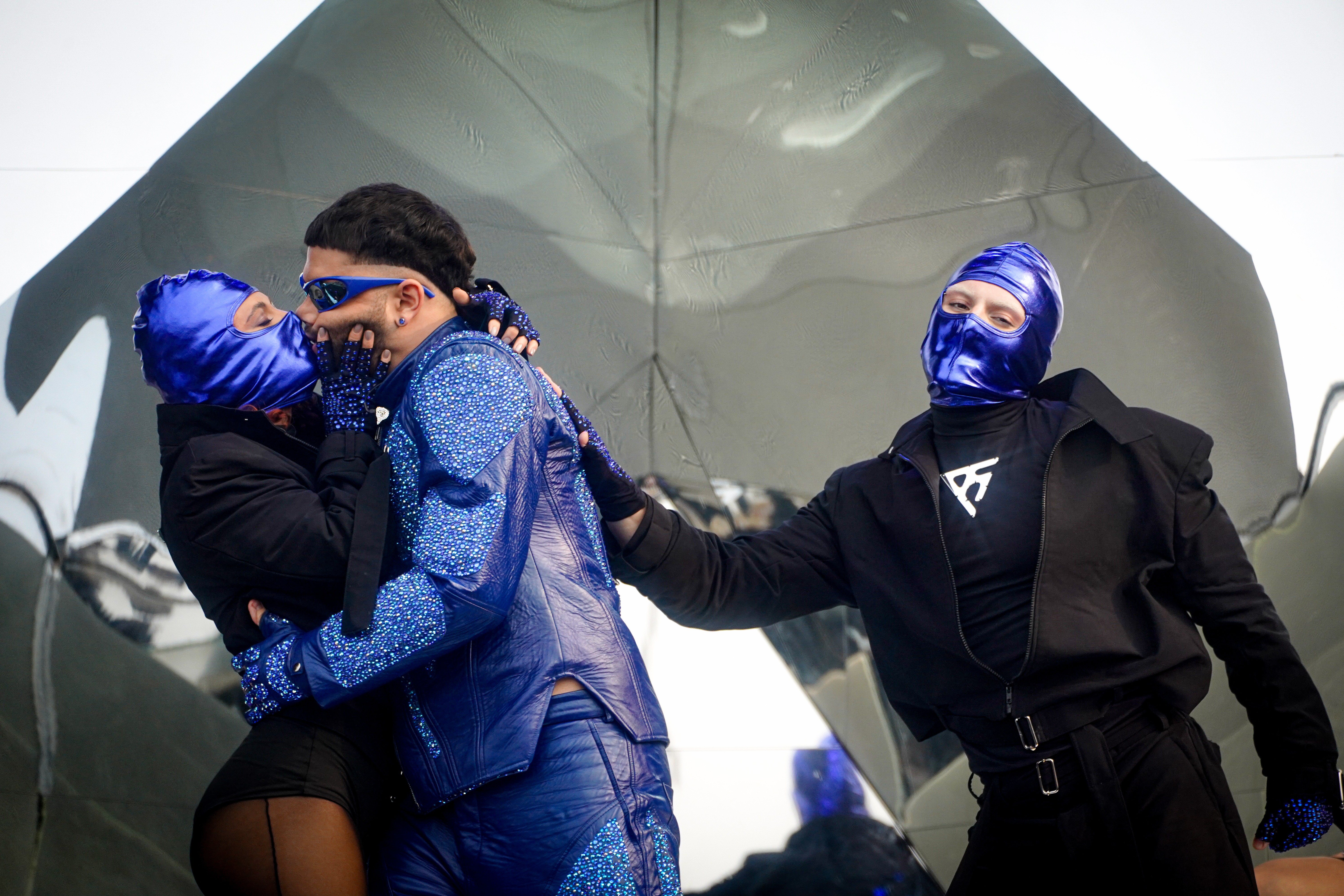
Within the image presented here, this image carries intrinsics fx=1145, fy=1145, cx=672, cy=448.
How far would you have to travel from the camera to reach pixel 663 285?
4312 mm

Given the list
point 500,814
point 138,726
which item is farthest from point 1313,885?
point 138,726

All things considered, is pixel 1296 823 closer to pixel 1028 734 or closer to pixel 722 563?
pixel 1028 734

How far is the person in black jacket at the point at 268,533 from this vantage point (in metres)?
1.79

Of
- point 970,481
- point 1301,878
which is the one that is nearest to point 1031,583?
point 970,481

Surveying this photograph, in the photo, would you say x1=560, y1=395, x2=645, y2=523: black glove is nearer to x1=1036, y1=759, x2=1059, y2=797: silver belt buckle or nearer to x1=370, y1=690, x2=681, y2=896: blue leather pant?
x1=370, y1=690, x2=681, y2=896: blue leather pant

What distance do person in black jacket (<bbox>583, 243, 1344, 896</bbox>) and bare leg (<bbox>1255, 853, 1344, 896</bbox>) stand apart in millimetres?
104

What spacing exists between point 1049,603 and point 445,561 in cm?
136

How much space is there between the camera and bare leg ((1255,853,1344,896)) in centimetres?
251

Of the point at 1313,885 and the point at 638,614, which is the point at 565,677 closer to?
the point at 1313,885

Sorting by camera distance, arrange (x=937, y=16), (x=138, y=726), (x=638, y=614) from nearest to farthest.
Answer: (x=138, y=726)
(x=638, y=614)
(x=937, y=16)

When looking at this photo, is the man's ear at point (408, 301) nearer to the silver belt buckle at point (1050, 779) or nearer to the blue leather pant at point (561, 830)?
the blue leather pant at point (561, 830)

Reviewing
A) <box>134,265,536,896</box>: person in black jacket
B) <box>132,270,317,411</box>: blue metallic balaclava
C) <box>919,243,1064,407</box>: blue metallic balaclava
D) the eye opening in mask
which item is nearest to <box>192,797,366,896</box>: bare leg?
<box>134,265,536,896</box>: person in black jacket

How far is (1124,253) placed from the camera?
13.1ft

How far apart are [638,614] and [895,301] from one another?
4.74 feet
